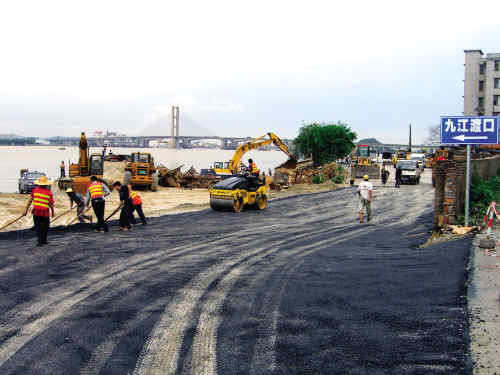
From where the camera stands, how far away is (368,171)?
48469 millimetres

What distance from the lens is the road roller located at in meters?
22.7

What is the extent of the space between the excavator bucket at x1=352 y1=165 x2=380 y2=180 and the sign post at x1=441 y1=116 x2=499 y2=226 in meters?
33.4

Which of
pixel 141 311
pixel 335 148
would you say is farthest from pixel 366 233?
pixel 335 148

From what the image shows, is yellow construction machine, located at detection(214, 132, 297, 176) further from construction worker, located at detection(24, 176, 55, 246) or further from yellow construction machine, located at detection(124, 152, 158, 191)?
construction worker, located at detection(24, 176, 55, 246)

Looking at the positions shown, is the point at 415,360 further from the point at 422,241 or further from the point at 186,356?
the point at 422,241

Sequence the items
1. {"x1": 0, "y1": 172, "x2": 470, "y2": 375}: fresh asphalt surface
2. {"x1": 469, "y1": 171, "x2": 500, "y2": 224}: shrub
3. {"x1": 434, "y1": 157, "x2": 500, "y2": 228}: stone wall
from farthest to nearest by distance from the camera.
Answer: {"x1": 469, "y1": 171, "x2": 500, "y2": 224}: shrub, {"x1": 434, "y1": 157, "x2": 500, "y2": 228}: stone wall, {"x1": 0, "y1": 172, "x2": 470, "y2": 375}: fresh asphalt surface

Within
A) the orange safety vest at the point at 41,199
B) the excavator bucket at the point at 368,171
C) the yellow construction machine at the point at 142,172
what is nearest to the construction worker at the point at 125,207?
the orange safety vest at the point at 41,199

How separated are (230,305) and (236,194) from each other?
47.1 ft

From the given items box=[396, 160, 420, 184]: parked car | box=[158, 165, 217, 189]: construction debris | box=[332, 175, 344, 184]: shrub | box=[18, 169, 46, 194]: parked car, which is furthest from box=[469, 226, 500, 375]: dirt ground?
box=[158, 165, 217, 189]: construction debris

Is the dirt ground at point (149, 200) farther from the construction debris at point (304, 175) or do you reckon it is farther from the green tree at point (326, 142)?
the green tree at point (326, 142)

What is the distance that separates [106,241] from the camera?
14.8 meters

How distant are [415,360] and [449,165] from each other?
35.9 feet

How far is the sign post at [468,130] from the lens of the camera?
1468 cm

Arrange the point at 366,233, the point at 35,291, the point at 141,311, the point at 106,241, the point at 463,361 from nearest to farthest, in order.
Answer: the point at 463,361 < the point at 141,311 < the point at 35,291 < the point at 106,241 < the point at 366,233
